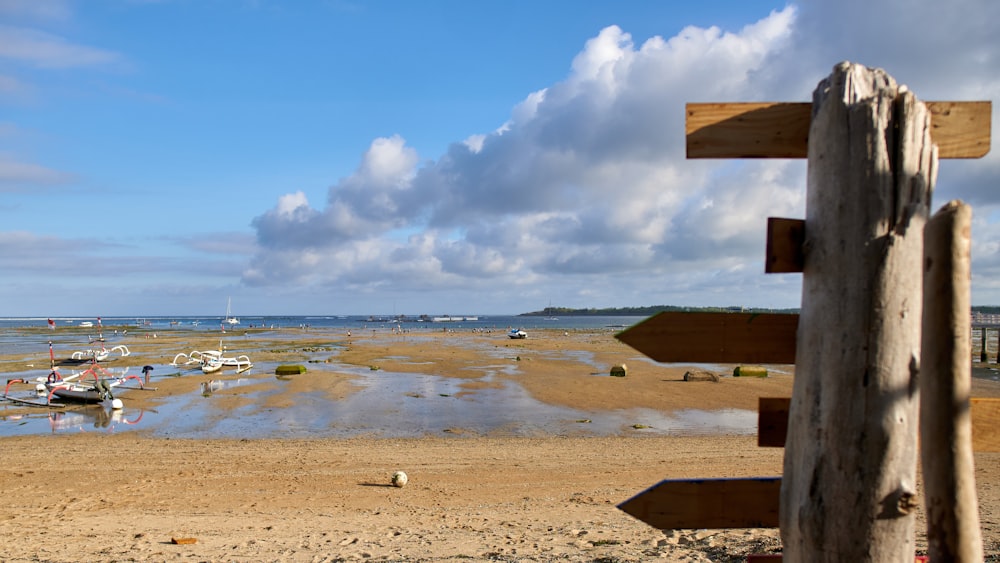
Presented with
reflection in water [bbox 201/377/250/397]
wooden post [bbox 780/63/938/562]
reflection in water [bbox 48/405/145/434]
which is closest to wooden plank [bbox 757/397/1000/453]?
wooden post [bbox 780/63/938/562]

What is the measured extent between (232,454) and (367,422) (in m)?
5.60

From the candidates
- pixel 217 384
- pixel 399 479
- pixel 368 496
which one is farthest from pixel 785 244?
pixel 217 384

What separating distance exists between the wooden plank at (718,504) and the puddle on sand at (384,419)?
49.8ft

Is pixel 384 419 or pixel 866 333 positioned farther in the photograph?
pixel 384 419

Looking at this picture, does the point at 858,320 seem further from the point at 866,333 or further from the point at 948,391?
the point at 948,391

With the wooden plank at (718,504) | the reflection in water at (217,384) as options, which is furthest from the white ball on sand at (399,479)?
the reflection in water at (217,384)

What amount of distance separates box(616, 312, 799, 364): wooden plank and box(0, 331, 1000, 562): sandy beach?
3883 mm

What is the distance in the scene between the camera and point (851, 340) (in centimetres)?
208

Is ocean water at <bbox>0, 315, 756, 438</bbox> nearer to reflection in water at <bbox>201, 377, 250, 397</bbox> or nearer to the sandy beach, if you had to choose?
reflection in water at <bbox>201, 377, 250, 397</bbox>

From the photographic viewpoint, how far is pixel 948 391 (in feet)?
7.50

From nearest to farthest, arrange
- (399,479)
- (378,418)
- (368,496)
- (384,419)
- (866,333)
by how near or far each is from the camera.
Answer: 1. (866,333)
2. (368,496)
3. (399,479)
4. (384,419)
5. (378,418)

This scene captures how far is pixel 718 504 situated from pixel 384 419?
1834 cm

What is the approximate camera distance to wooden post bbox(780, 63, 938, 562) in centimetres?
208

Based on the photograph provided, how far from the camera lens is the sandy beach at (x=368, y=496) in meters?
6.61
